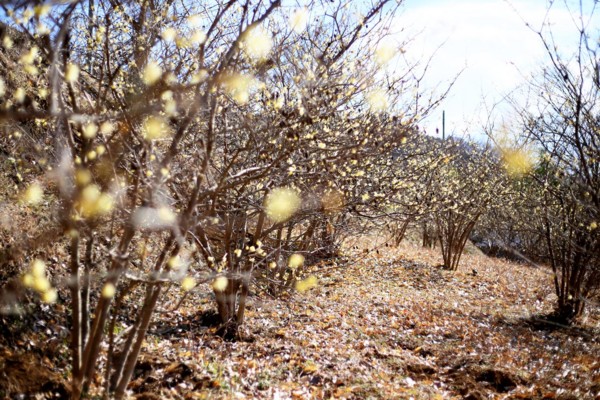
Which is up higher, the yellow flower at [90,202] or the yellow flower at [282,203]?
the yellow flower at [282,203]

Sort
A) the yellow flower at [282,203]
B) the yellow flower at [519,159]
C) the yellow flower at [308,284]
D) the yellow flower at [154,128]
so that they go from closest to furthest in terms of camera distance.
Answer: the yellow flower at [154,128], the yellow flower at [282,203], the yellow flower at [519,159], the yellow flower at [308,284]

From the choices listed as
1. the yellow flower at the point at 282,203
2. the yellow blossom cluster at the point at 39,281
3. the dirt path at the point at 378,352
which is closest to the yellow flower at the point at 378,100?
the yellow flower at the point at 282,203

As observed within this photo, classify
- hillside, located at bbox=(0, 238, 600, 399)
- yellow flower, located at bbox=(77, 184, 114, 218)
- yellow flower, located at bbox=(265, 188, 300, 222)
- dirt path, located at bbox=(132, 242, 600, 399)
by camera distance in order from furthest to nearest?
yellow flower, located at bbox=(265, 188, 300, 222) → dirt path, located at bbox=(132, 242, 600, 399) → hillside, located at bbox=(0, 238, 600, 399) → yellow flower, located at bbox=(77, 184, 114, 218)

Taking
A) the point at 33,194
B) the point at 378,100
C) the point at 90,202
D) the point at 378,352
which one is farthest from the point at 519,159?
the point at 33,194

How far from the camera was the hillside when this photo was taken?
427 centimetres

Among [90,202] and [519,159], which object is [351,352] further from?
[519,159]

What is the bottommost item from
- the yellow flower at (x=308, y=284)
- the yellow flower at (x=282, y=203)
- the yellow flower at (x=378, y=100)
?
the yellow flower at (x=308, y=284)

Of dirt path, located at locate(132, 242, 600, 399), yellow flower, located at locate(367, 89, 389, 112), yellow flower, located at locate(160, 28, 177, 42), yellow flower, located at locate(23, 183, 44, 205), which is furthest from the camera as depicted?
yellow flower, located at locate(367, 89, 389, 112)

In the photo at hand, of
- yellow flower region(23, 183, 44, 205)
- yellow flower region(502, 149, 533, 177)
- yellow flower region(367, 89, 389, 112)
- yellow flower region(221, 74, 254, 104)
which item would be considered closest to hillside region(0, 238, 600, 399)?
yellow flower region(23, 183, 44, 205)

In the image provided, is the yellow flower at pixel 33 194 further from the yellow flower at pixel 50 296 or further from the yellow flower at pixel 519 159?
the yellow flower at pixel 519 159

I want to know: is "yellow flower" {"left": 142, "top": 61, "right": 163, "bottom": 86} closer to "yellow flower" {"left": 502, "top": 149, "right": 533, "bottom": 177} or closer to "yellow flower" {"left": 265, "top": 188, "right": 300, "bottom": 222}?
Answer: "yellow flower" {"left": 265, "top": 188, "right": 300, "bottom": 222}

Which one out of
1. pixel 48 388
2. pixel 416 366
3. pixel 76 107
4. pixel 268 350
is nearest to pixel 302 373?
pixel 268 350

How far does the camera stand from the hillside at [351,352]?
4.27 meters

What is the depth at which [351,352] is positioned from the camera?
19.6 feet
